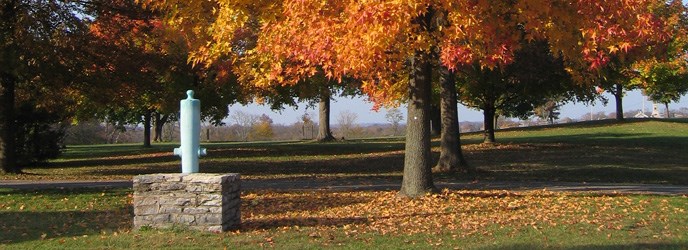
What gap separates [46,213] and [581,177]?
14.0 m

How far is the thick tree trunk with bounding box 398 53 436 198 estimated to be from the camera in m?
12.9

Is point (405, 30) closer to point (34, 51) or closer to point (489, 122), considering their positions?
point (34, 51)

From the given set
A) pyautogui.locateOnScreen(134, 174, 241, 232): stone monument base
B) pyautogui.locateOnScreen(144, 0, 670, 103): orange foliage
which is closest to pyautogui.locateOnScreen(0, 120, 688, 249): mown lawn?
pyautogui.locateOnScreen(134, 174, 241, 232): stone monument base

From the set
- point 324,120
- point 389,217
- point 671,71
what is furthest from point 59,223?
point 671,71

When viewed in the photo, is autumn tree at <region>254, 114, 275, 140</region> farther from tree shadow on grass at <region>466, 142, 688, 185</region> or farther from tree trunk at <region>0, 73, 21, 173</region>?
tree trunk at <region>0, 73, 21, 173</region>

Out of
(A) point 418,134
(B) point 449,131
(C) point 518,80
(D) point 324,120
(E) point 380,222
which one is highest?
(C) point 518,80

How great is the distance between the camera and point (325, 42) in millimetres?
10641

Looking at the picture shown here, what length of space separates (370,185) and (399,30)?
715 centimetres

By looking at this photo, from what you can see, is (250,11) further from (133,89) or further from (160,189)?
(133,89)

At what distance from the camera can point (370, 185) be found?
1686 cm

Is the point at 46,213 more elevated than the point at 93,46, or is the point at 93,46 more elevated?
the point at 93,46

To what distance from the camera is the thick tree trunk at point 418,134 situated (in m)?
12.9

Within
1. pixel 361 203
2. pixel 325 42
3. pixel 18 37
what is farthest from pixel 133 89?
pixel 325 42

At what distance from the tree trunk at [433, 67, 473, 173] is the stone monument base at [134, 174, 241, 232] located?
36.5ft
